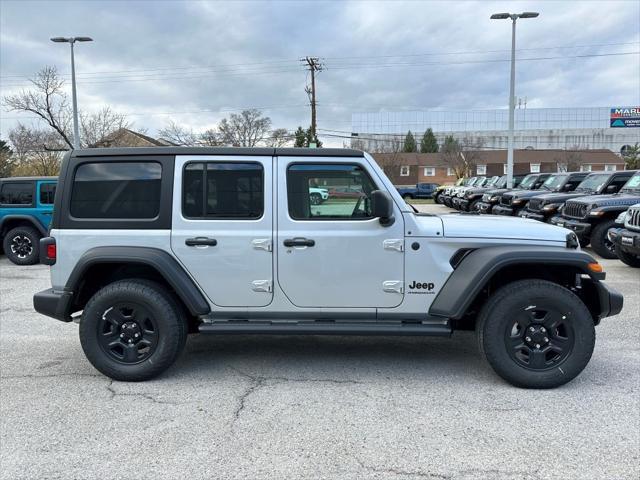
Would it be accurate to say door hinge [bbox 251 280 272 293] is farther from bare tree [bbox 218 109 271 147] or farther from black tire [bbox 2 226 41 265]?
bare tree [bbox 218 109 271 147]

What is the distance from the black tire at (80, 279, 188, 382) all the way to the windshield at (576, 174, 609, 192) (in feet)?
37.3

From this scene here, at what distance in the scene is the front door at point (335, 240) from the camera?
398 centimetres

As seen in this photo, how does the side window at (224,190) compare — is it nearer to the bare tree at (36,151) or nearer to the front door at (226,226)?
the front door at (226,226)

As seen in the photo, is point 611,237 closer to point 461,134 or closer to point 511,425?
point 511,425

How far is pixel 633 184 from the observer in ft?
34.7

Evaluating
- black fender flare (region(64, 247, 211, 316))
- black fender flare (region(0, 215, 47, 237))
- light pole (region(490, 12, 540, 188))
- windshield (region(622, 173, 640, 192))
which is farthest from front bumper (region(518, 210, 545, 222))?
black fender flare (region(0, 215, 47, 237))

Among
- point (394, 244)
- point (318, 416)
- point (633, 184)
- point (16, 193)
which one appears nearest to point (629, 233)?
point (633, 184)

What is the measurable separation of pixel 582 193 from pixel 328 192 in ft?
34.3

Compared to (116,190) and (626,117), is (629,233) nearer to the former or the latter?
(116,190)

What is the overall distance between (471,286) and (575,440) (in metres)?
1.20

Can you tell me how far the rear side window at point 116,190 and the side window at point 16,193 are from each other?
7.57m

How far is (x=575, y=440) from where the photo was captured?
3.12 meters

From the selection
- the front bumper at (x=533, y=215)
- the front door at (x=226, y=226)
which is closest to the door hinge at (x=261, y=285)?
the front door at (x=226, y=226)

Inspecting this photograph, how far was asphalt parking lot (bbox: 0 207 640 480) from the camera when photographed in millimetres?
2877
